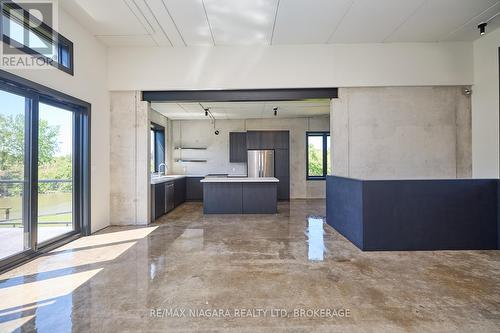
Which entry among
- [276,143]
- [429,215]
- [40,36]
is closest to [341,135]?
[429,215]

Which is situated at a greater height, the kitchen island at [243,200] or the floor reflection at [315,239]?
the kitchen island at [243,200]

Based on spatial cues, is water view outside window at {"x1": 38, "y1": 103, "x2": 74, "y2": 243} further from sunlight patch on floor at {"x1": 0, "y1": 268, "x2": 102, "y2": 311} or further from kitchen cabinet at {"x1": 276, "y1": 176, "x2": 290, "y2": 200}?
kitchen cabinet at {"x1": 276, "y1": 176, "x2": 290, "y2": 200}

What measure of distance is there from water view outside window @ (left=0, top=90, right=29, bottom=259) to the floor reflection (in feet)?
12.6

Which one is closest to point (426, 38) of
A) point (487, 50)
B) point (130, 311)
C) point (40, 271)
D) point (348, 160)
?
point (487, 50)

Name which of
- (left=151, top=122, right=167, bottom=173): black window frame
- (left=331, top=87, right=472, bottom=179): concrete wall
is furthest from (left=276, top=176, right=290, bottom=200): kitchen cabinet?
(left=151, top=122, right=167, bottom=173): black window frame

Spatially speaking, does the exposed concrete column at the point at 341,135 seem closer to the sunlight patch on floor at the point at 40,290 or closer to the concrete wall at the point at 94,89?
the sunlight patch on floor at the point at 40,290

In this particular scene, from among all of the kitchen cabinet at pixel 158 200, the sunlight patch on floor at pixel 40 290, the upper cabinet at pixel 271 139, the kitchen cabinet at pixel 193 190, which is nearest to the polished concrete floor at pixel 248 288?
the sunlight patch on floor at pixel 40 290

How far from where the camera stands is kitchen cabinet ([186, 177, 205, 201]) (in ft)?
29.0

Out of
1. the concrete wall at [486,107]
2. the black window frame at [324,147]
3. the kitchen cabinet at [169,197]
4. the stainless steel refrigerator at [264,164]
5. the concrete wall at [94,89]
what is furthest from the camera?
the black window frame at [324,147]

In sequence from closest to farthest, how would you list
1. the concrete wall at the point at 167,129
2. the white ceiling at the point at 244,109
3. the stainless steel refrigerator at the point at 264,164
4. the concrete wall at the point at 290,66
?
the concrete wall at the point at 290,66 < the white ceiling at the point at 244,109 < the concrete wall at the point at 167,129 < the stainless steel refrigerator at the point at 264,164

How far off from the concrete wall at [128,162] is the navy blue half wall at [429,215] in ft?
14.0

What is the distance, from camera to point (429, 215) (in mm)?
3801

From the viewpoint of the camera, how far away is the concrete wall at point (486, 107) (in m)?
4.71

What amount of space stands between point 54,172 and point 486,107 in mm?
7761
